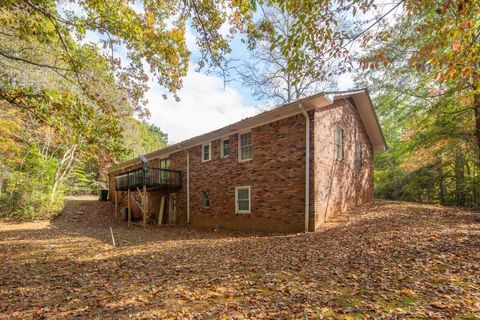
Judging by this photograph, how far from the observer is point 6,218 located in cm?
1529

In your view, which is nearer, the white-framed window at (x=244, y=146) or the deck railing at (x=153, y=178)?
the white-framed window at (x=244, y=146)

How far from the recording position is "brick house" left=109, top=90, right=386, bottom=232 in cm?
948

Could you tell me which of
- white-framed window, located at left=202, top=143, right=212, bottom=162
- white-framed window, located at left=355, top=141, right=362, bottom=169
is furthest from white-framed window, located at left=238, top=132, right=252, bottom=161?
white-framed window, located at left=355, top=141, right=362, bottom=169

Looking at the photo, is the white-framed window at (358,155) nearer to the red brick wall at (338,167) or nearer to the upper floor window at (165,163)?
the red brick wall at (338,167)

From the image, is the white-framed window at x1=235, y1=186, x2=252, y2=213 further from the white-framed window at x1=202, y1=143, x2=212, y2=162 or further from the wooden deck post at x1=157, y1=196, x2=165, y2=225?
the wooden deck post at x1=157, y1=196, x2=165, y2=225

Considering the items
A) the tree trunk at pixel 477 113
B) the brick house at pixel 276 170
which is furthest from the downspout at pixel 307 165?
the tree trunk at pixel 477 113

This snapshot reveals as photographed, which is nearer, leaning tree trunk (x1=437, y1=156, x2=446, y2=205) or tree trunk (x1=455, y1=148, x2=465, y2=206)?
tree trunk (x1=455, y1=148, x2=465, y2=206)

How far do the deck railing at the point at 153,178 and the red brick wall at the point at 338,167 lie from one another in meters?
8.70

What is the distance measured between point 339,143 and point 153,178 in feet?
34.2

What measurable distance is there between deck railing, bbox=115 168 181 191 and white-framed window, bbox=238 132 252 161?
503cm

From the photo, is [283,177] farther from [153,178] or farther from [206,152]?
[153,178]

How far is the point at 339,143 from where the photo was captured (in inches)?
461

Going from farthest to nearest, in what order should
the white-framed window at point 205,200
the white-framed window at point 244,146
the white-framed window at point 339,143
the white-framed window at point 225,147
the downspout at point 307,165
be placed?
the white-framed window at point 205,200 < the white-framed window at point 225,147 < the white-framed window at point 244,146 < the white-framed window at point 339,143 < the downspout at point 307,165

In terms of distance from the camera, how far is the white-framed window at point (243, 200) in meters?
11.2
